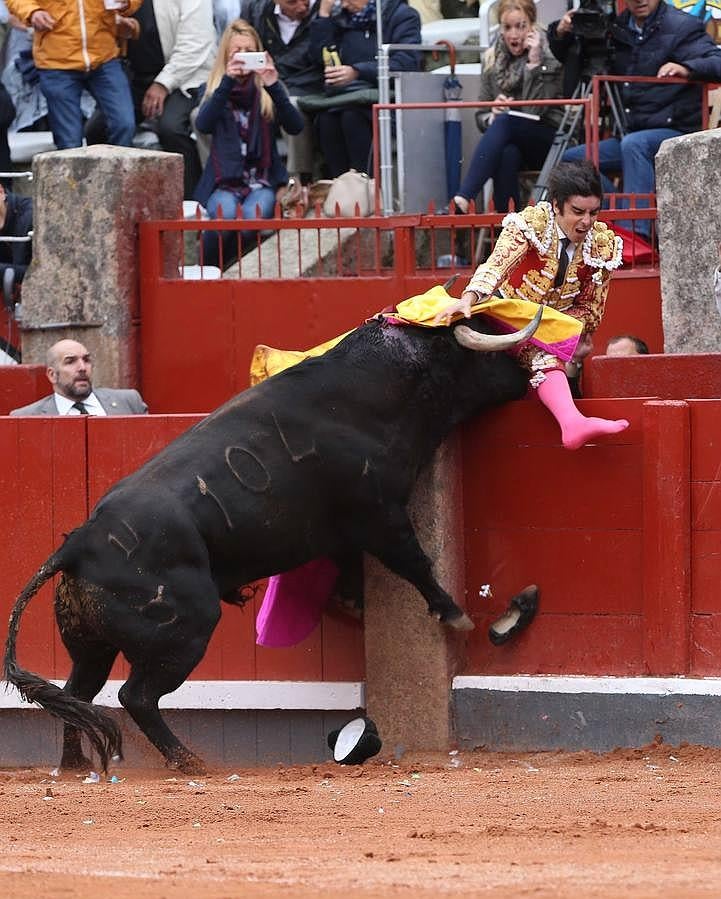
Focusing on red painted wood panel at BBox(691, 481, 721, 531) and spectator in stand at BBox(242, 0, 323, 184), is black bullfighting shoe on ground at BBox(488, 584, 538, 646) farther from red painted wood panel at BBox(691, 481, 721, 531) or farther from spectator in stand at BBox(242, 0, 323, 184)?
spectator in stand at BBox(242, 0, 323, 184)

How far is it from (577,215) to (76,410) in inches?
101

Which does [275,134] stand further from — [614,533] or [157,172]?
[614,533]

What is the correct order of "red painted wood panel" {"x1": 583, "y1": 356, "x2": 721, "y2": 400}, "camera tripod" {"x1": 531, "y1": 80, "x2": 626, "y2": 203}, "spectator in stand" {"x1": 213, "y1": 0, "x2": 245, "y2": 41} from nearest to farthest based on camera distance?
1. "red painted wood panel" {"x1": 583, "y1": 356, "x2": 721, "y2": 400}
2. "camera tripod" {"x1": 531, "y1": 80, "x2": 626, "y2": 203}
3. "spectator in stand" {"x1": 213, "y1": 0, "x2": 245, "y2": 41}

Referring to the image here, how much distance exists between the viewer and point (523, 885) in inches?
168

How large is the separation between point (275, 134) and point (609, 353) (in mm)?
3285

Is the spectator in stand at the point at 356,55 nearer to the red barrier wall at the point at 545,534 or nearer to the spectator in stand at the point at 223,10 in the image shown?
the spectator in stand at the point at 223,10

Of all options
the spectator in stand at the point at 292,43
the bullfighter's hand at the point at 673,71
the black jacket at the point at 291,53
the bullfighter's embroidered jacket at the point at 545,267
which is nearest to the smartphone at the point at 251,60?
the spectator in stand at the point at 292,43

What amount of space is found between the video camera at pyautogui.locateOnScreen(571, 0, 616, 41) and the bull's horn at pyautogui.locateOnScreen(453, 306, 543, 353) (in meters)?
3.39

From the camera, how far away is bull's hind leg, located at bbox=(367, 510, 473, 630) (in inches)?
264

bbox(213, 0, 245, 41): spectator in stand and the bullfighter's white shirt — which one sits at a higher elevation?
bbox(213, 0, 245, 41): spectator in stand

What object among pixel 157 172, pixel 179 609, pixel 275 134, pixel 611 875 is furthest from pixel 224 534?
pixel 275 134

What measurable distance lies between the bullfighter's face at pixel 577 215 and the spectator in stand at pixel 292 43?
441cm

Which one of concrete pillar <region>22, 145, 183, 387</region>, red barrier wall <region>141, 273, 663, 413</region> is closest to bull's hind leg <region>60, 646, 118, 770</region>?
red barrier wall <region>141, 273, 663, 413</region>

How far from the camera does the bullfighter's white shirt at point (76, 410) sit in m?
8.14
